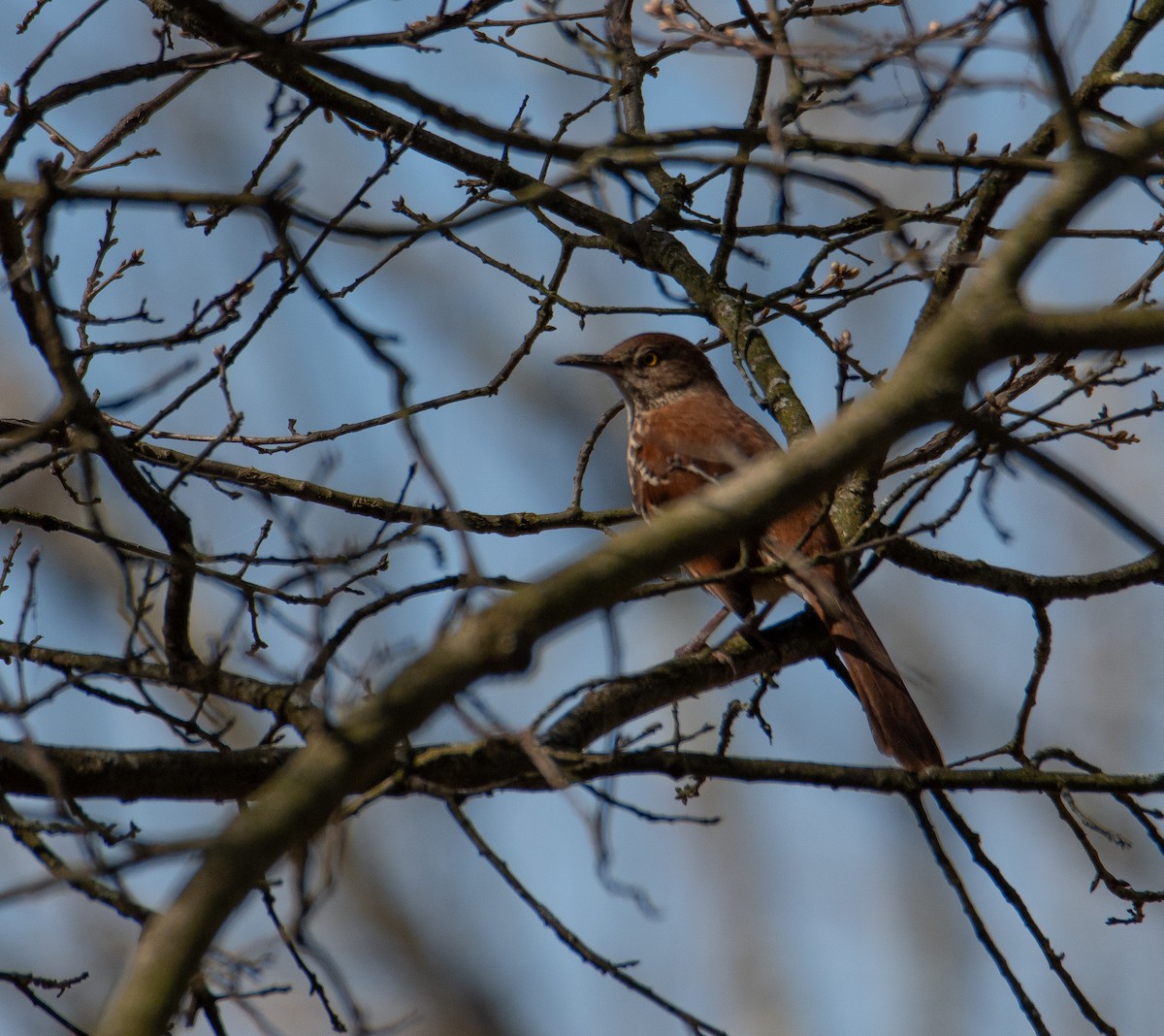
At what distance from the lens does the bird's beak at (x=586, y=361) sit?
21.3 feet

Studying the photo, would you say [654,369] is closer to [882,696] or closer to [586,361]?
[586,361]

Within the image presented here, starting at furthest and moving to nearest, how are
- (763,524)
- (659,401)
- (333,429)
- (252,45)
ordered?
(659,401) < (333,429) < (252,45) < (763,524)

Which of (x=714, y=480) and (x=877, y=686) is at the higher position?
(x=714, y=480)

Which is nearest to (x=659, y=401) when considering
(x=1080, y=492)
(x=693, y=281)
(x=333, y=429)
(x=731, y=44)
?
(x=693, y=281)

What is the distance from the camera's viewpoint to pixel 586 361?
6730 mm

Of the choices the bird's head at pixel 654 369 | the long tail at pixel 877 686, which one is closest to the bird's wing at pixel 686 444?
the bird's head at pixel 654 369

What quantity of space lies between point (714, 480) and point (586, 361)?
3.15m

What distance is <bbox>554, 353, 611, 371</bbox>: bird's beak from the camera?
649 centimetres

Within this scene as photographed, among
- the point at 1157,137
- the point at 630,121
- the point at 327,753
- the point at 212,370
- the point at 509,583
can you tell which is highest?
the point at 630,121

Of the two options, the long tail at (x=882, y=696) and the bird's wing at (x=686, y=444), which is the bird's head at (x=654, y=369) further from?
the long tail at (x=882, y=696)

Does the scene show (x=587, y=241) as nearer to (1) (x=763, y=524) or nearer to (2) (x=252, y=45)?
(2) (x=252, y=45)

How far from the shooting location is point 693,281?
16.4ft

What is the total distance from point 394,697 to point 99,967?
9.67 metres

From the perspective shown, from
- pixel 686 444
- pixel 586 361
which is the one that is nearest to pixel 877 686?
pixel 686 444
